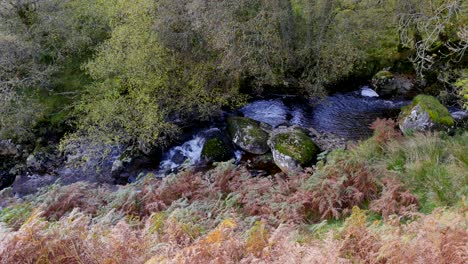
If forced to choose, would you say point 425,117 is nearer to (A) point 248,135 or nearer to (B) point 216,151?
(A) point 248,135

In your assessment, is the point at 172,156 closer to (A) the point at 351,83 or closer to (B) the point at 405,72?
(A) the point at 351,83

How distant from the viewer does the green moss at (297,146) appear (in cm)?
1061

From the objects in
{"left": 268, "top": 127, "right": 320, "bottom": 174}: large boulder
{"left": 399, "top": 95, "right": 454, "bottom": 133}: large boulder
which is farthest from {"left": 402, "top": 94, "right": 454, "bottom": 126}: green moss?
{"left": 268, "top": 127, "right": 320, "bottom": 174}: large boulder

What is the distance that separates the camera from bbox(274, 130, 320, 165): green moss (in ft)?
34.8

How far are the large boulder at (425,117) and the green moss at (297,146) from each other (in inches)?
→ 117

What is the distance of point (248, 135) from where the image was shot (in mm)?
12109

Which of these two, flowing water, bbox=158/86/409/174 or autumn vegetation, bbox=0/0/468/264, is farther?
flowing water, bbox=158/86/409/174

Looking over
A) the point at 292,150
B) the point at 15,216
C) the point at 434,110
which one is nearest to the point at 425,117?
the point at 434,110

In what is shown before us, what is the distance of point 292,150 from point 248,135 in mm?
1960

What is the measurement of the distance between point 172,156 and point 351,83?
8874 mm

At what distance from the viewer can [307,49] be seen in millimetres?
14086

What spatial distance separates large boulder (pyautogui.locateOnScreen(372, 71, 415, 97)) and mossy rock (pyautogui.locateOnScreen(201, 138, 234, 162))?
297 inches

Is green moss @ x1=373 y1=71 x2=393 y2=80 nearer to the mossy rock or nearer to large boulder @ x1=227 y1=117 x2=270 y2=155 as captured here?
large boulder @ x1=227 y1=117 x2=270 y2=155

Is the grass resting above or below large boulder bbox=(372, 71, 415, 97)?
above
